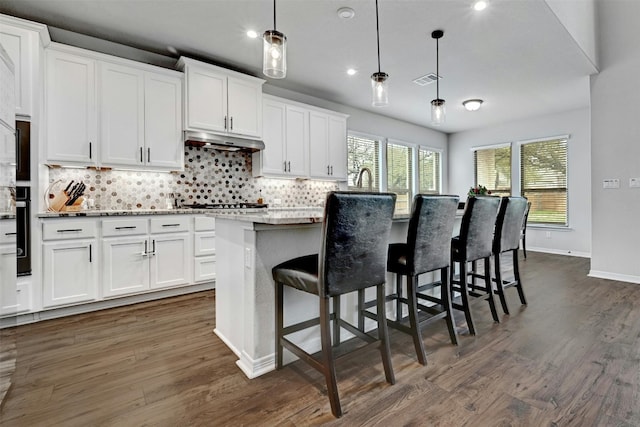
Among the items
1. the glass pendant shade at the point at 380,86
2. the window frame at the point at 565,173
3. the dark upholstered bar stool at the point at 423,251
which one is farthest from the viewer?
the window frame at the point at 565,173

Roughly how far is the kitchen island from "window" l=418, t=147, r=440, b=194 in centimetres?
554

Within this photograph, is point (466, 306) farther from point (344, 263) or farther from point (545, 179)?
point (545, 179)

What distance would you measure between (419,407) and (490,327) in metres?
1.30

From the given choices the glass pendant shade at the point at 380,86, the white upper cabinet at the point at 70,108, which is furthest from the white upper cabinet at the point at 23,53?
the glass pendant shade at the point at 380,86

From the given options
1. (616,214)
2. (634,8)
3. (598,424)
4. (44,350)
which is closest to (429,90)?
(634,8)

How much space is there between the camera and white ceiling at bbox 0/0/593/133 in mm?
2812

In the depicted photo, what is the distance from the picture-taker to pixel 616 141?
13.1ft

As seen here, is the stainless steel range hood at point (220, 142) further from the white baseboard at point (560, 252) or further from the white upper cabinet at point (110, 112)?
the white baseboard at point (560, 252)

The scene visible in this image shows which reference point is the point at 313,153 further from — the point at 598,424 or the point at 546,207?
the point at 546,207

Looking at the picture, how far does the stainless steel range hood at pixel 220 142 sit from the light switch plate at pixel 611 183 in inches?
176

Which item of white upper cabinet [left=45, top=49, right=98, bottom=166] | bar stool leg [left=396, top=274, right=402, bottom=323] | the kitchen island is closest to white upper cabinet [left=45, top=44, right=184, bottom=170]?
white upper cabinet [left=45, top=49, right=98, bottom=166]

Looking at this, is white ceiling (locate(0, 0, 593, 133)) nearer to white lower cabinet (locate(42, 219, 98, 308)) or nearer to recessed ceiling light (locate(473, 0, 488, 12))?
recessed ceiling light (locate(473, 0, 488, 12))

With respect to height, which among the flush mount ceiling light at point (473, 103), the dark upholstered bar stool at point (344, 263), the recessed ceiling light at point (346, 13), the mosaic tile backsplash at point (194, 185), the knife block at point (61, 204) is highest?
the recessed ceiling light at point (346, 13)

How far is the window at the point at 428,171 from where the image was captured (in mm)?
7146
